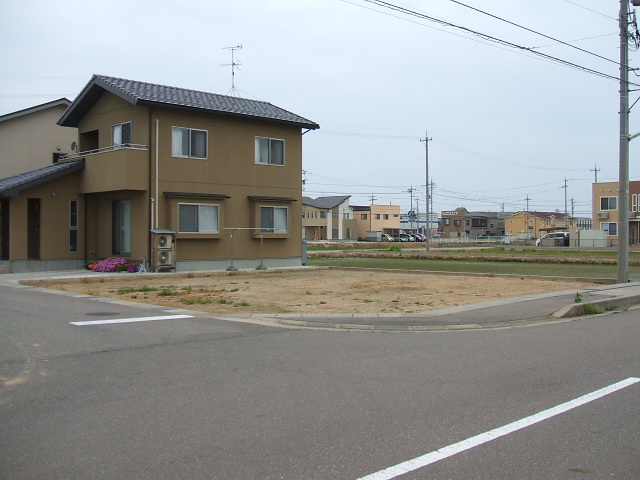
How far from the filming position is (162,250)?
22.5m

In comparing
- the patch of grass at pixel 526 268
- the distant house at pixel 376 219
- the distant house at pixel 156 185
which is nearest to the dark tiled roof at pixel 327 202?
the distant house at pixel 376 219

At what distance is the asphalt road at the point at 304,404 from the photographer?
464 cm

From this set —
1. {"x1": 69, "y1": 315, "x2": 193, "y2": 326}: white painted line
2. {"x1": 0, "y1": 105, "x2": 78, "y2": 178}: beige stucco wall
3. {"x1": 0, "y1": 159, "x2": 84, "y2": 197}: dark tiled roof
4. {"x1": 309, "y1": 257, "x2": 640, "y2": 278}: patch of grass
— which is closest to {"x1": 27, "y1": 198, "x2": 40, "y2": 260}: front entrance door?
{"x1": 0, "y1": 159, "x2": 84, "y2": 197}: dark tiled roof

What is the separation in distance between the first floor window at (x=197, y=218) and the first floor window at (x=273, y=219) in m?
2.39

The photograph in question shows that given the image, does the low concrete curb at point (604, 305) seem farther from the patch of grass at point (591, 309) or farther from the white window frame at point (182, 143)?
the white window frame at point (182, 143)

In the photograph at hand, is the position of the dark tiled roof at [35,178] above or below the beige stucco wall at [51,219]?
above

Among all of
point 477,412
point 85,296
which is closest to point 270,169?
point 85,296

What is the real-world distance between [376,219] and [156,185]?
87.5 meters

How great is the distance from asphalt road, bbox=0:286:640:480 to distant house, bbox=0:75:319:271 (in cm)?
1354

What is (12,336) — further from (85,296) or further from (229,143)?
(229,143)

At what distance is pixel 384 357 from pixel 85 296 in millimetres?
10106

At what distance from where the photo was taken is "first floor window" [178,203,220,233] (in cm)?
2406

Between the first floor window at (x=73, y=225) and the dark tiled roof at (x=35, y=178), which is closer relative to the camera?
the dark tiled roof at (x=35, y=178)

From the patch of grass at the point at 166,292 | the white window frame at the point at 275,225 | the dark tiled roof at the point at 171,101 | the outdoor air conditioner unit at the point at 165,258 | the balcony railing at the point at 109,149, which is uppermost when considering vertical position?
the dark tiled roof at the point at 171,101
